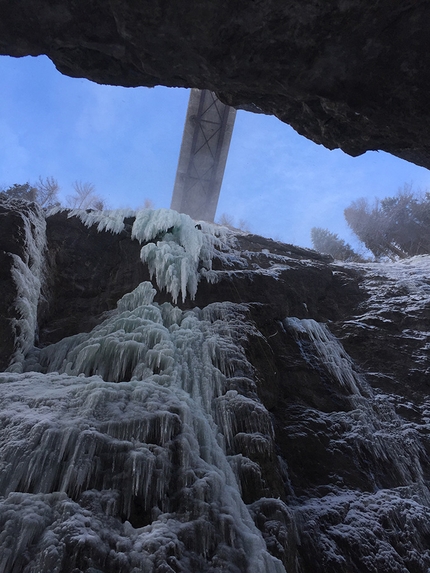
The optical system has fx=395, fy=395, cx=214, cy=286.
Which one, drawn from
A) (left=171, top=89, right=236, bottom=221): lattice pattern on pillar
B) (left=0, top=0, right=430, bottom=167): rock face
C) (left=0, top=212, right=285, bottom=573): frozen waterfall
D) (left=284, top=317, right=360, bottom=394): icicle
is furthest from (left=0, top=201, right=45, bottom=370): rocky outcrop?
(left=171, top=89, right=236, bottom=221): lattice pattern on pillar

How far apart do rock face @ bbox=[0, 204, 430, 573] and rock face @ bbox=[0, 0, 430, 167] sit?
3341mm

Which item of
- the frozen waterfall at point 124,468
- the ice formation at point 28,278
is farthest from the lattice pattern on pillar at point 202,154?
the frozen waterfall at point 124,468

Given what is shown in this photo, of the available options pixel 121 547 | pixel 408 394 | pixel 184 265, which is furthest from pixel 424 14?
pixel 121 547

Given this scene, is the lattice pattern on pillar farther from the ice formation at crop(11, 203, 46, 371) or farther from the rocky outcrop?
the rocky outcrop

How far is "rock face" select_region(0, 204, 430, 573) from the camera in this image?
3537 millimetres

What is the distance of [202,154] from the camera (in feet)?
59.8

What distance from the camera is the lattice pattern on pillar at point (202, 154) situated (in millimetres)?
17078

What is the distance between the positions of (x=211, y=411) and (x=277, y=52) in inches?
213

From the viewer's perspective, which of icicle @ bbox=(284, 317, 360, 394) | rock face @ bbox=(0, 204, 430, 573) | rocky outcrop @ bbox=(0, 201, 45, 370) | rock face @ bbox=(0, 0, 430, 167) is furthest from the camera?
icicle @ bbox=(284, 317, 360, 394)

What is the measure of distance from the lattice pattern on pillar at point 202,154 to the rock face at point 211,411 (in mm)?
7997

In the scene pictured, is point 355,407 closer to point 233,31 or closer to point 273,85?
point 273,85

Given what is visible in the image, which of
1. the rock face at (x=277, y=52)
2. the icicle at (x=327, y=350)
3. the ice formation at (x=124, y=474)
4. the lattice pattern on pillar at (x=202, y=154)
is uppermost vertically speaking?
the lattice pattern on pillar at (x=202, y=154)

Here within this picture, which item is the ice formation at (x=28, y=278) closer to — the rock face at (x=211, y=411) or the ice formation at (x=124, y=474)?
the rock face at (x=211, y=411)

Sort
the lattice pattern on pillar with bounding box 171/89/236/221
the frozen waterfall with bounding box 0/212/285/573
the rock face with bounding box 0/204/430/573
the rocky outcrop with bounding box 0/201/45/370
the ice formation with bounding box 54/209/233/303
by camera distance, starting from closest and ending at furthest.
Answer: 1. the frozen waterfall with bounding box 0/212/285/573
2. the rock face with bounding box 0/204/430/573
3. the rocky outcrop with bounding box 0/201/45/370
4. the ice formation with bounding box 54/209/233/303
5. the lattice pattern on pillar with bounding box 171/89/236/221
